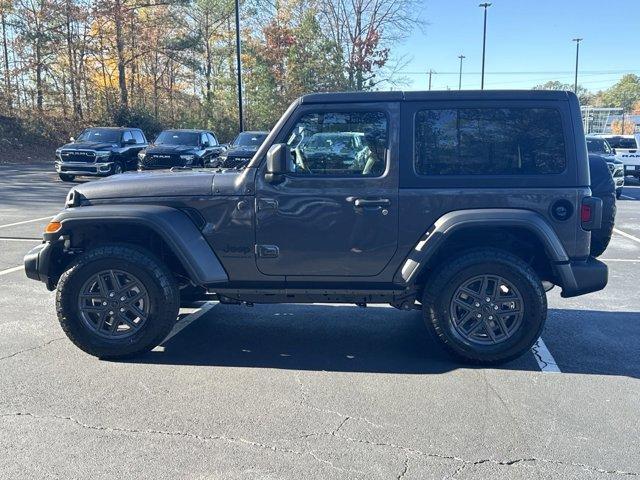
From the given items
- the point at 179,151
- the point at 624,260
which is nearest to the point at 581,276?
the point at 624,260

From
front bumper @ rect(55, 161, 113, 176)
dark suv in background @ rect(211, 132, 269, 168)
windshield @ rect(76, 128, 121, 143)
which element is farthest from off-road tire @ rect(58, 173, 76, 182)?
dark suv in background @ rect(211, 132, 269, 168)

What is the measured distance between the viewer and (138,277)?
437 centimetres

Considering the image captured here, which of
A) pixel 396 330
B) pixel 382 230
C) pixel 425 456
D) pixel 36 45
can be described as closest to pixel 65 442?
pixel 425 456

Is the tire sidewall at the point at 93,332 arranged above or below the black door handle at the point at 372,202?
below

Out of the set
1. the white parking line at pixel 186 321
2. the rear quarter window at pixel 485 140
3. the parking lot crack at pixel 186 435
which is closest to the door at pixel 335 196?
the rear quarter window at pixel 485 140

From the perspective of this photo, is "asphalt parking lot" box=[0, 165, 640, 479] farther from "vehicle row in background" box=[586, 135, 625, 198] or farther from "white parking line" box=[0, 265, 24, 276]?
"vehicle row in background" box=[586, 135, 625, 198]

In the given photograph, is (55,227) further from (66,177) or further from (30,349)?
(66,177)

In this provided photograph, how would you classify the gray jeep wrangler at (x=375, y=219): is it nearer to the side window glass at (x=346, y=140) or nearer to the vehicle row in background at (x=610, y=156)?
the side window glass at (x=346, y=140)

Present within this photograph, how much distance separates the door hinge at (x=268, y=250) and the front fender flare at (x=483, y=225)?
1016mm

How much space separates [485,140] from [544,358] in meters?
1.80

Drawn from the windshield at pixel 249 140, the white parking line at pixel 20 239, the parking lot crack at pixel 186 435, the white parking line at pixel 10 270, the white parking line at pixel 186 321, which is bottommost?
the white parking line at pixel 186 321

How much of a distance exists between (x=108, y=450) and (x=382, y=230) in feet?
7.74

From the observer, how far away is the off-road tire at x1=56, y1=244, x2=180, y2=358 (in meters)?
4.36

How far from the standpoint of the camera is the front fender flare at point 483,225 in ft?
13.7
